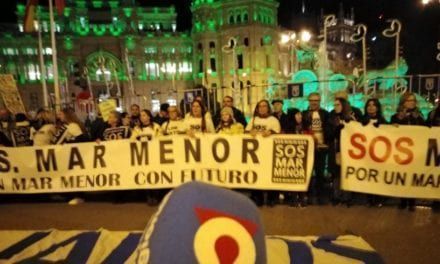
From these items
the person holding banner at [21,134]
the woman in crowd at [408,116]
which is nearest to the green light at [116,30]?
the person holding banner at [21,134]

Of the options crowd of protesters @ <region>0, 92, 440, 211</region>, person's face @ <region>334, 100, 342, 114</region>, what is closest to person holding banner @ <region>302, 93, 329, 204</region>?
crowd of protesters @ <region>0, 92, 440, 211</region>

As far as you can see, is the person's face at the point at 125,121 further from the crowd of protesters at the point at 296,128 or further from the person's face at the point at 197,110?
the person's face at the point at 197,110

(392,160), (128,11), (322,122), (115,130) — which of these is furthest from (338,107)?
(128,11)

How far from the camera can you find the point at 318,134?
7.17 m

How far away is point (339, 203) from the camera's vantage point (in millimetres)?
7172

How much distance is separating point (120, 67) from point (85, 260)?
71.4 m

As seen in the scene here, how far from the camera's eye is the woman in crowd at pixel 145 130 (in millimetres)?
7699

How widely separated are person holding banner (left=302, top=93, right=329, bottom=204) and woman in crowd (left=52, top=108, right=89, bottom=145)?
4.34 metres

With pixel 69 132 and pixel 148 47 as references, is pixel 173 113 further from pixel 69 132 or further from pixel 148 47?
pixel 148 47

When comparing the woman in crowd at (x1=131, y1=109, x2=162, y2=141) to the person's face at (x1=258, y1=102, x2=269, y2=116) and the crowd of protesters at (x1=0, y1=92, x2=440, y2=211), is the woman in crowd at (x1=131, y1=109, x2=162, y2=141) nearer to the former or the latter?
the crowd of protesters at (x1=0, y1=92, x2=440, y2=211)

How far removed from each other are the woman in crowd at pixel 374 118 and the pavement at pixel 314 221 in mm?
204

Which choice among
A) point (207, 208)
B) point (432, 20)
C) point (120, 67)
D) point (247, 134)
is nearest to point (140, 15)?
point (120, 67)

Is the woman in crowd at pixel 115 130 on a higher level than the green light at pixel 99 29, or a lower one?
lower

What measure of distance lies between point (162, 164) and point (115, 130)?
1.21 meters
